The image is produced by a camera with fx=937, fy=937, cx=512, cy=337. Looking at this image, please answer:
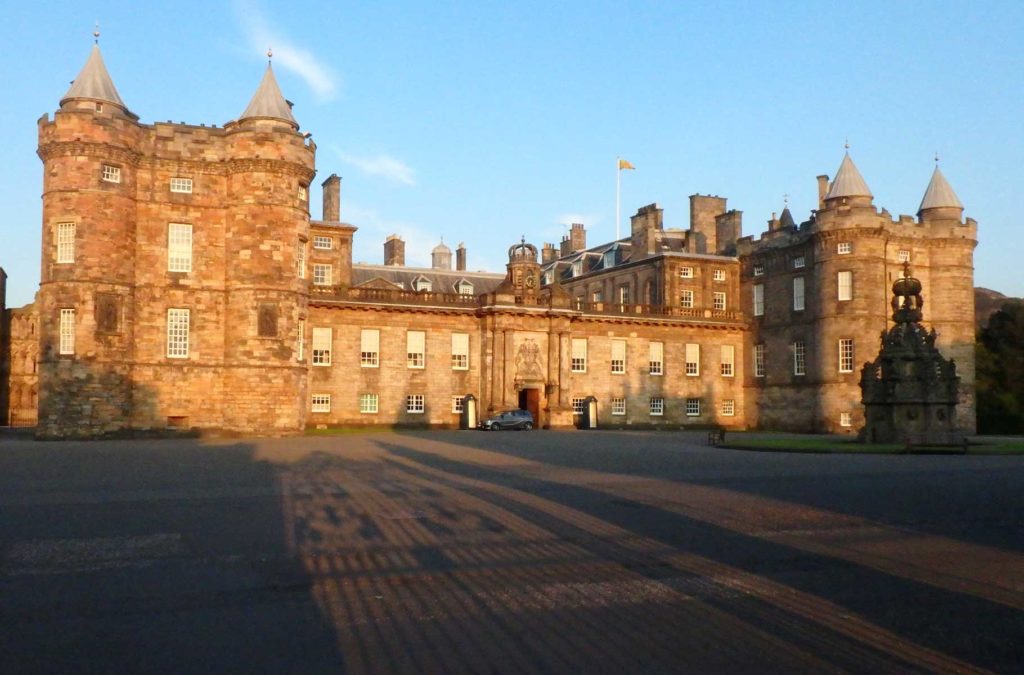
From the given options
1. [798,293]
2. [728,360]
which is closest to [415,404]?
[728,360]

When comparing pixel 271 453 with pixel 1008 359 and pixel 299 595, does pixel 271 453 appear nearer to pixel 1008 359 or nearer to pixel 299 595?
pixel 299 595

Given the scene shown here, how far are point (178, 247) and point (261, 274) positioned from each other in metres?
3.88

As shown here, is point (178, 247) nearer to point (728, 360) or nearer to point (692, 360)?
point (692, 360)

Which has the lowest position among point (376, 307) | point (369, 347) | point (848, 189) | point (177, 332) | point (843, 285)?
point (369, 347)

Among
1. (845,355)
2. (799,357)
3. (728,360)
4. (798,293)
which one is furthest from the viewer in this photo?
(728,360)

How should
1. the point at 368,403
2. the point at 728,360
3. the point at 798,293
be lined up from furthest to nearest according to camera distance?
the point at 728,360 → the point at 798,293 → the point at 368,403

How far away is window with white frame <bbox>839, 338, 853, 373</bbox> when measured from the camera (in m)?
51.4

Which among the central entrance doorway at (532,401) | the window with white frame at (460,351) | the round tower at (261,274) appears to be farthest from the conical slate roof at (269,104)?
the central entrance doorway at (532,401)

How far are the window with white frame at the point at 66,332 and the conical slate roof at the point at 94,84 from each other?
29.7 ft

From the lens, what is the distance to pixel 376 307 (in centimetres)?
4988

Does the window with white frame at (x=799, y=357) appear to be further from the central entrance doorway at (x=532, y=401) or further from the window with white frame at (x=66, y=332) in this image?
the window with white frame at (x=66, y=332)

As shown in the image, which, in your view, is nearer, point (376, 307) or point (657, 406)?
point (376, 307)

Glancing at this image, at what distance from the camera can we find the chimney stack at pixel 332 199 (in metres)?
60.4

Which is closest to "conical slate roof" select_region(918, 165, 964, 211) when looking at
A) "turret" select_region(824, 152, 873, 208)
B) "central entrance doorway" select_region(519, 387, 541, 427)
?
"turret" select_region(824, 152, 873, 208)
